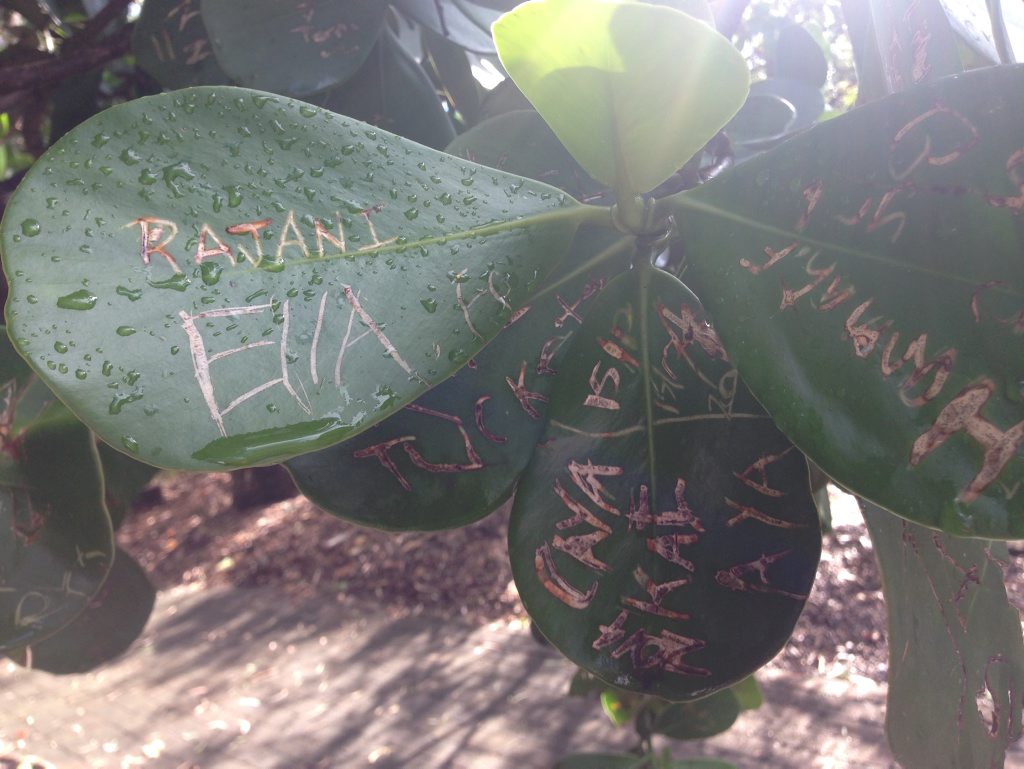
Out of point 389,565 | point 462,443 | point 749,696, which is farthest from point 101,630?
point 389,565

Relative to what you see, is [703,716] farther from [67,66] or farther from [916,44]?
[67,66]

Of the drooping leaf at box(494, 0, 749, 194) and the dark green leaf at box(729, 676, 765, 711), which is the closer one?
the drooping leaf at box(494, 0, 749, 194)

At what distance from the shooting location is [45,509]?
52 centimetres

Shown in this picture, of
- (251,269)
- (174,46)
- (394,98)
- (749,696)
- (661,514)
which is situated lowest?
(749,696)

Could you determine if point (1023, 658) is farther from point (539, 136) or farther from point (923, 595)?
point (539, 136)

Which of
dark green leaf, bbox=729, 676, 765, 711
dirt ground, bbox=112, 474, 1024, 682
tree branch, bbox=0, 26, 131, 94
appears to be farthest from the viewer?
dirt ground, bbox=112, 474, 1024, 682

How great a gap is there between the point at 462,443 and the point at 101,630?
22.1 inches

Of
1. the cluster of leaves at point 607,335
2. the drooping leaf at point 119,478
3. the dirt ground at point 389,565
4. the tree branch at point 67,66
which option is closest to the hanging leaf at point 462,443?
the cluster of leaves at point 607,335

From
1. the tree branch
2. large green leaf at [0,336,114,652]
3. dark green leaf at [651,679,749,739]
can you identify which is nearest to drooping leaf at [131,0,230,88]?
the tree branch

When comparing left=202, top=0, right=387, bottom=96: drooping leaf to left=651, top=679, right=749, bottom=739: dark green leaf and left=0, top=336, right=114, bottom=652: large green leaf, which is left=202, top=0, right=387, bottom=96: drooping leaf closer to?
left=0, top=336, right=114, bottom=652: large green leaf

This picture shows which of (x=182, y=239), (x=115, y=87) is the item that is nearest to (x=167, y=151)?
(x=182, y=239)

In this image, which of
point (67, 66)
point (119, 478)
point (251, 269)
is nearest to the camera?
point (251, 269)

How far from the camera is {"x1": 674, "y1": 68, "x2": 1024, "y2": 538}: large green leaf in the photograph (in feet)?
1.05

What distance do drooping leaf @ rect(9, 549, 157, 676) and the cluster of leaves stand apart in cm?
29
